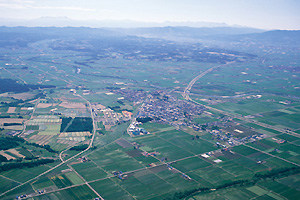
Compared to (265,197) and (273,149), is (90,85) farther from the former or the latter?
(265,197)

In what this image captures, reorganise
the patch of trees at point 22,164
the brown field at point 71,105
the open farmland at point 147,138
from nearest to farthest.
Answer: the open farmland at point 147,138 → the patch of trees at point 22,164 → the brown field at point 71,105

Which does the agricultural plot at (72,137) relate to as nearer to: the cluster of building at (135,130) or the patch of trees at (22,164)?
the cluster of building at (135,130)

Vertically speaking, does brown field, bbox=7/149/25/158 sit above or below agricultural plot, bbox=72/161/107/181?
above

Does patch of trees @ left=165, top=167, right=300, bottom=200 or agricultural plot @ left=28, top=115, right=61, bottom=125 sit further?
agricultural plot @ left=28, top=115, right=61, bottom=125

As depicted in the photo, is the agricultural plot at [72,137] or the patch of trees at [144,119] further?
the patch of trees at [144,119]

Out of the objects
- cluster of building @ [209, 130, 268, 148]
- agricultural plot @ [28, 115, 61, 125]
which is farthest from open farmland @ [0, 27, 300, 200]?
agricultural plot @ [28, 115, 61, 125]

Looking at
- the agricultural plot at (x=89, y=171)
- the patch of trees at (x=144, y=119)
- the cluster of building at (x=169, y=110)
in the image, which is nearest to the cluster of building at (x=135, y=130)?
the patch of trees at (x=144, y=119)

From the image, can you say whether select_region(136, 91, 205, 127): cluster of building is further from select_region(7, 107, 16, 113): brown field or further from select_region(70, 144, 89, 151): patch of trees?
select_region(7, 107, 16, 113): brown field

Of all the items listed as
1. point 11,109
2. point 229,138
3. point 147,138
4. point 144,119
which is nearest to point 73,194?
point 147,138

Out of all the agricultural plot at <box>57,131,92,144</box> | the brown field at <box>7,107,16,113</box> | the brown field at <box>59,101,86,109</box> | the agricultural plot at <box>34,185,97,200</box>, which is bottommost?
the agricultural plot at <box>34,185,97,200</box>

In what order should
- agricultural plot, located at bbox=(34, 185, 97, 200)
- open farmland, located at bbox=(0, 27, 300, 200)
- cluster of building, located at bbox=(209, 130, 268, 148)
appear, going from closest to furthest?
agricultural plot, located at bbox=(34, 185, 97, 200), open farmland, located at bbox=(0, 27, 300, 200), cluster of building, located at bbox=(209, 130, 268, 148)

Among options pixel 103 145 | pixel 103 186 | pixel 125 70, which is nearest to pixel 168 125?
pixel 103 145
